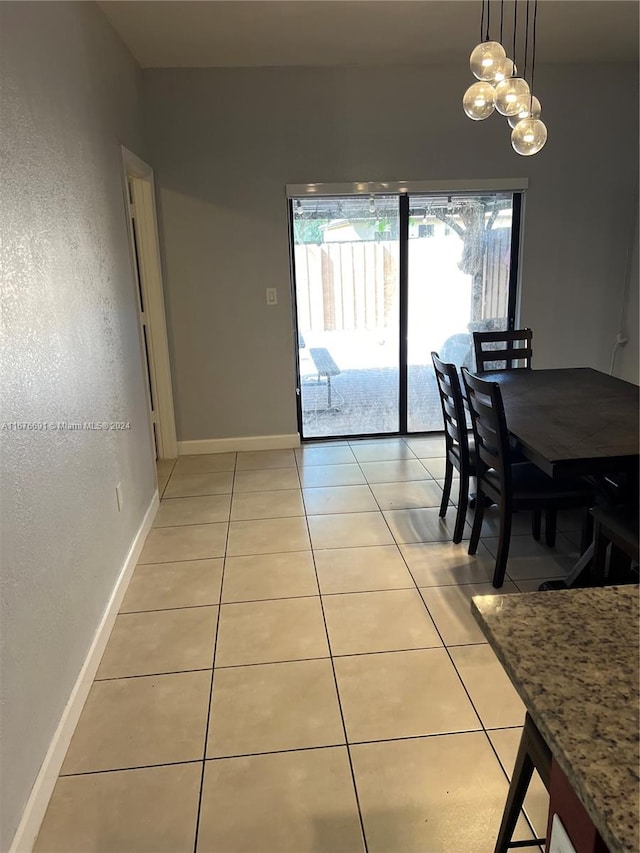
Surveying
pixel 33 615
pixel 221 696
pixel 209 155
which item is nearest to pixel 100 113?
pixel 209 155

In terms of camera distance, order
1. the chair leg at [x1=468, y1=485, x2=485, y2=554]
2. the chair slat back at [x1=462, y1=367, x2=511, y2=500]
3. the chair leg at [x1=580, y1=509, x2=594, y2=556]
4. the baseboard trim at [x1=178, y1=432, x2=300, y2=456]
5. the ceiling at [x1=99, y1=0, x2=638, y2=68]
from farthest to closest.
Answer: the baseboard trim at [x1=178, y1=432, x2=300, y2=456]
the ceiling at [x1=99, y1=0, x2=638, y2=68]
the chair leg at [x1=468, y1=485, x2=485, y2=554]
the chair leg at [x1=580, y1=509, x2=594, y2=556]
the chair slat back at [x1=462, y1=367, x2=511, y2=500]

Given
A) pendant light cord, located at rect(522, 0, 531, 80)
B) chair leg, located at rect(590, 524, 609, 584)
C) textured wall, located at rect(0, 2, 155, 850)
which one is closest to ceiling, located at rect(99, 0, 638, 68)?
pendant light cord, located at rect(522, 0, 531, 80)

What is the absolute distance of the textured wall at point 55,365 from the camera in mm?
1593

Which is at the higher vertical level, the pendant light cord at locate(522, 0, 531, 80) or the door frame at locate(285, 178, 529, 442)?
the pendant light cord at locate(522, 0, 531, 80)

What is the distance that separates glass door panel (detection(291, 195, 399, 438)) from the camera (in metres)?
4.42

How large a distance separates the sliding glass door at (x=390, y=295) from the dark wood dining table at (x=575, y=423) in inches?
52.5

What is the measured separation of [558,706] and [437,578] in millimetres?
2020

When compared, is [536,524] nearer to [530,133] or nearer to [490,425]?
[490,425]

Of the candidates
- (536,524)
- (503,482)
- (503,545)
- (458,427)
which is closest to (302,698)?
(503,545)

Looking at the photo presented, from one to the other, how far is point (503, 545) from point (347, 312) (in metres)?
2.55

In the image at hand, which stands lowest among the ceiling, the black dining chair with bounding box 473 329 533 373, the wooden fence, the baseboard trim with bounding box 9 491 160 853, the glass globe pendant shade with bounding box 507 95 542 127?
the baseboard trim with bounding box 9 491 160 853

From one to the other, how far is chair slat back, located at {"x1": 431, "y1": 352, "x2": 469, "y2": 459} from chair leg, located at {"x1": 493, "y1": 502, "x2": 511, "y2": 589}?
45 cm

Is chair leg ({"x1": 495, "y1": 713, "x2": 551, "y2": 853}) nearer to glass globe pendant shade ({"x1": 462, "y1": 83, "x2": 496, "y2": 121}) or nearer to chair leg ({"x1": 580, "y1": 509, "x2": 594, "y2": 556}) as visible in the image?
chair leg ({"x1": 580, "y1": 509, "x2": 594, "y2": 556})

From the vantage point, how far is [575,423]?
98.2 inches
